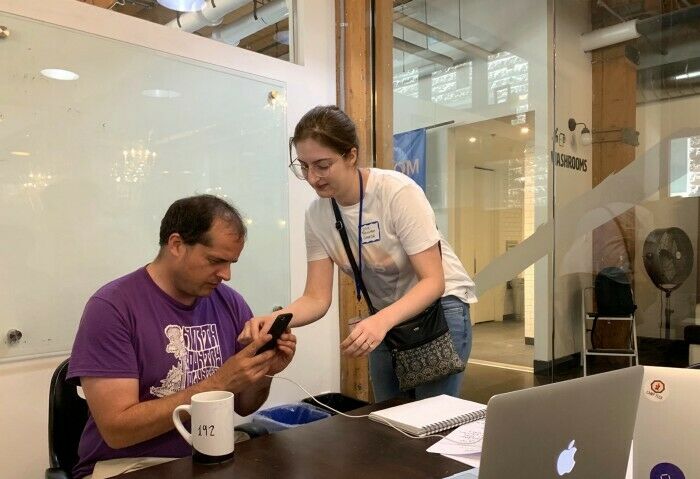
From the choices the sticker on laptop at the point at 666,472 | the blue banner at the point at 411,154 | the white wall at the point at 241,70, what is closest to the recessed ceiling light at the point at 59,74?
the white wall at the point at 241,70

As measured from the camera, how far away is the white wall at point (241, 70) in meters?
2.13

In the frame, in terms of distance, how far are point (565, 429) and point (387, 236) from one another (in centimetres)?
93

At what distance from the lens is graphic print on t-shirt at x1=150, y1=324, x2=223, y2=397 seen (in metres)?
1.31

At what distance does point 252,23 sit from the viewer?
3137 mm

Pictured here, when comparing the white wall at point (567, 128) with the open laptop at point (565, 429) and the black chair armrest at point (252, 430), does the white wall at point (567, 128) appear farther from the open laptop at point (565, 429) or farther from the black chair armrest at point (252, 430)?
the open laptop at point (565, 429)

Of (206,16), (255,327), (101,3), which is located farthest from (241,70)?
(255,327)

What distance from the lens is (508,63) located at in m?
4.34

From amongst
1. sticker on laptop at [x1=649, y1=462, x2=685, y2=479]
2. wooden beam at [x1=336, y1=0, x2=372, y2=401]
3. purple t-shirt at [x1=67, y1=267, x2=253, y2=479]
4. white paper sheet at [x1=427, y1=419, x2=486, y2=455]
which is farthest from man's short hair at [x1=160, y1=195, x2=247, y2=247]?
wooden beam at [x1=336, y1=0, x2=372, y2=401]

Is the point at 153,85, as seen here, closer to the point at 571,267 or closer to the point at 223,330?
the point at 223,330

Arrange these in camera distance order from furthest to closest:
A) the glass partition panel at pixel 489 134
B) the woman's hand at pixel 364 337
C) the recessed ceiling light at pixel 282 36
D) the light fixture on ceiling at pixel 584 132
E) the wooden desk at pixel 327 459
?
the light fixture on ceiling at pixel 584 132, the glass partition panel at pixel 489 134, the recessed ceiling light at pixel 282 36, the woman's hand at pixel 364 337, the wooden desk at pixel 327 459

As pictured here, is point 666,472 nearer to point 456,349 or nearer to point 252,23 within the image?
point 456,349

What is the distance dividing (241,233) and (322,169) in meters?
0.29

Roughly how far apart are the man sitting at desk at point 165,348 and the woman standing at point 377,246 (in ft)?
0.50

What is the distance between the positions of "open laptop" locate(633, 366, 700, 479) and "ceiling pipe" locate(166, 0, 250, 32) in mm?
2598
